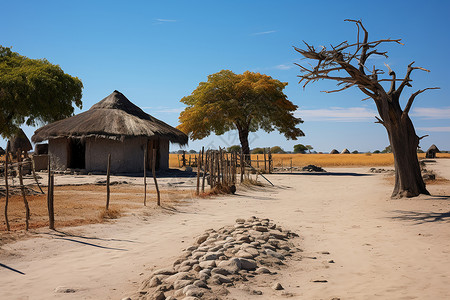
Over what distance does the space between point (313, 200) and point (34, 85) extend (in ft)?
76.8

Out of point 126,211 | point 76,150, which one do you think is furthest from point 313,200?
point 76,150

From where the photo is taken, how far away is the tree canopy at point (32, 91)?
94.8 feet

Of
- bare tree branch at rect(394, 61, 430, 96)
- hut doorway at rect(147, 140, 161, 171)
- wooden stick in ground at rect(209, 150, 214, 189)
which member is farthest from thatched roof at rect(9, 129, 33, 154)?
bare tree branch at rect(394, 61, 430, 96)

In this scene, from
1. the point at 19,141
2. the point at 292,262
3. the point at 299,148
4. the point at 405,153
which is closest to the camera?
the point at 292,262

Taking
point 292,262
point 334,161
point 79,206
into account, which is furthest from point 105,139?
point 334,161

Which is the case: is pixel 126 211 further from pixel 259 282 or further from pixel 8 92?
pixel 8 92

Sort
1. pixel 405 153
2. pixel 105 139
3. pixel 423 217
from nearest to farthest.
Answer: pixel 423 217
pixel 405 153
pixel 105 139

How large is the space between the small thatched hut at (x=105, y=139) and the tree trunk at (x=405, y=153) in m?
13.8

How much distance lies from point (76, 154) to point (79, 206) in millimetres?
14778

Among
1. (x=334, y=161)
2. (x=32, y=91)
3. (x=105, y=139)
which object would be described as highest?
(x=32, y=91)

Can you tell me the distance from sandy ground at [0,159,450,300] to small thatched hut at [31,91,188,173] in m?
12.5

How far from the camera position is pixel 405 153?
40.9ft

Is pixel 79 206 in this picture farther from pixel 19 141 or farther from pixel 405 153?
pixel 19 141

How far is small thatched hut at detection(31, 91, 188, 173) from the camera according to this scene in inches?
898
